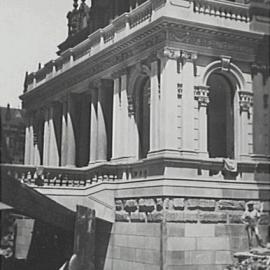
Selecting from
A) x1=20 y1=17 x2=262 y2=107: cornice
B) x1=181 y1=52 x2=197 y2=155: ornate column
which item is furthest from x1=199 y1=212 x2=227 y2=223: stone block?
x1=20 y1=17 x2=262 y2=107: cornice

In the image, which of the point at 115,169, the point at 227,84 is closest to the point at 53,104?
the point at 115,169

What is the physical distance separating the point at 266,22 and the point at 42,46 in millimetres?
5802

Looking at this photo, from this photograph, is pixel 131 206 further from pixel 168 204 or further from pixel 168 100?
pixel 168 100

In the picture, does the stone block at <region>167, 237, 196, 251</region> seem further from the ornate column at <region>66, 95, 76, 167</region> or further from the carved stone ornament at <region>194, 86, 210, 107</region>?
the ornate column at <region>66, 95, 76, 167</region>

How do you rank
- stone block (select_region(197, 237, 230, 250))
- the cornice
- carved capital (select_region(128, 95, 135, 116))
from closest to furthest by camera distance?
stone block (select_region(197, 237, 230, 250))
the cornice
carved capital (select_region(128, 95, 135, 116))

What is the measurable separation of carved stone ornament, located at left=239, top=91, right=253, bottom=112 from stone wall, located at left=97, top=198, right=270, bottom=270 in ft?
10.8

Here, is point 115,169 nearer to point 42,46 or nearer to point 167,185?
point 167,185

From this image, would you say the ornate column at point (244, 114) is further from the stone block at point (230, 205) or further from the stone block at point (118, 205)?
the stone block at point (118, 205)

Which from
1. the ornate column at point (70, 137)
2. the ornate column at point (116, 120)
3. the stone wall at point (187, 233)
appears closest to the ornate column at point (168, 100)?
the stone wall at point (187, 233)

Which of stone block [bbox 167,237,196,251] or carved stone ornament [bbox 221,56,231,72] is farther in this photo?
carved stone ornament [bbox 221,56,231,72]

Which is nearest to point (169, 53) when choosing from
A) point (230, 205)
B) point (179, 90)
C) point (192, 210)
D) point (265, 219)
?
point (179, 90)

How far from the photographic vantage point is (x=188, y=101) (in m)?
19.1

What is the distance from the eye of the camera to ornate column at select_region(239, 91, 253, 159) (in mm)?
18656

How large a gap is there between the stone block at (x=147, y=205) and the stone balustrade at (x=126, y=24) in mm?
5762
